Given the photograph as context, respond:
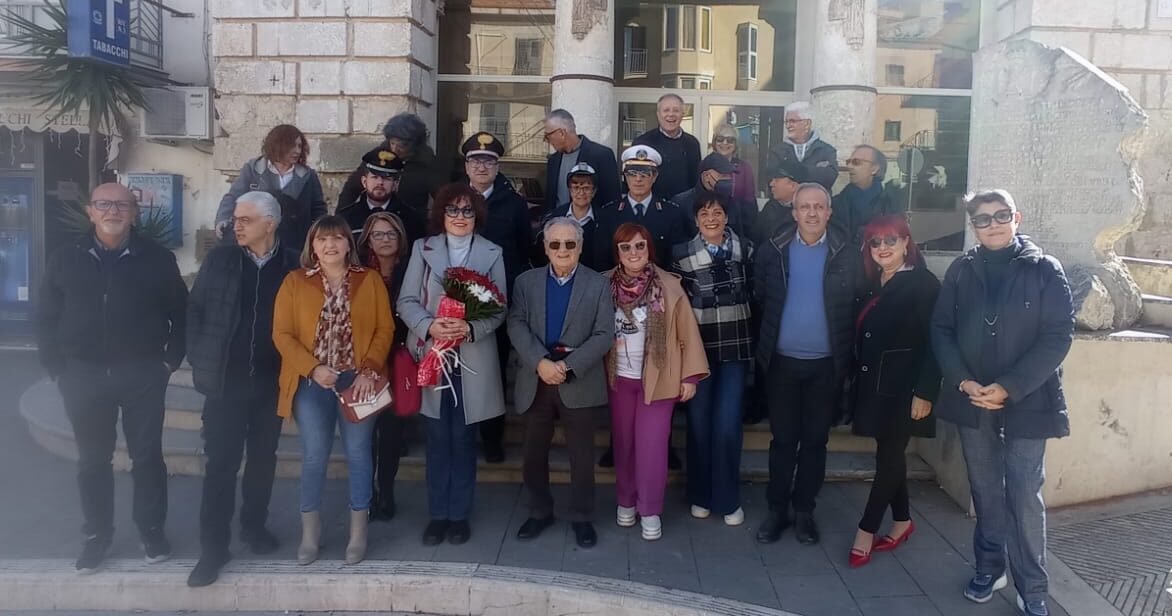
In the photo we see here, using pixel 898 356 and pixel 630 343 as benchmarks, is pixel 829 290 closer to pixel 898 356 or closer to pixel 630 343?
pixel 898 356

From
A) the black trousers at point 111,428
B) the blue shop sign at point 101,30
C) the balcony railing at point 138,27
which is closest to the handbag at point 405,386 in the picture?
the black trousers at point 111,428

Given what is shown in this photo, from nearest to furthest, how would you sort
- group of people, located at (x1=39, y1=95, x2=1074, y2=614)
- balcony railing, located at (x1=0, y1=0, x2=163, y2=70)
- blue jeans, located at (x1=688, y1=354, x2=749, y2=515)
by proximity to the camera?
group of people, located at (x1=39, y1=95, x2=1074, y2=614)
blue jeans, located at (x1=688, y1=354, x2=749, y2=515)
balcony railing, located at (x1=0, y1=0, x2=163, y2=70)

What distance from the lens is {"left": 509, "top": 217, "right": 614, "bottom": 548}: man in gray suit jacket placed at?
4816mm

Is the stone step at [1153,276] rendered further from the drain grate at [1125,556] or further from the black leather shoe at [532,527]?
the black leather shoe at [532,527]

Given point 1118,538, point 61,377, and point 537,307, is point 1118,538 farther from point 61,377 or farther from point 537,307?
point 61,377

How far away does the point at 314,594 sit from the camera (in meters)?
4.48

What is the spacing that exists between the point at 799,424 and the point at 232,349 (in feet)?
10.9

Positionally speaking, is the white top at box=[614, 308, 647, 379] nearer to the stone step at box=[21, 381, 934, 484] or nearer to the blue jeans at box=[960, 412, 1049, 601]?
the stone step at box=[21, 381, 934, 484]

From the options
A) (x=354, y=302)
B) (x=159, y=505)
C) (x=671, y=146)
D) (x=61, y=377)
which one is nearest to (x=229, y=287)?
(x=354, y=302)

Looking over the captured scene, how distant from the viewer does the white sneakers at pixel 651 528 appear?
508 cm

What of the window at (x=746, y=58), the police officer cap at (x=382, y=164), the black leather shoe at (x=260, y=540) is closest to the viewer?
the black leather shoe at (x=260, y=540)

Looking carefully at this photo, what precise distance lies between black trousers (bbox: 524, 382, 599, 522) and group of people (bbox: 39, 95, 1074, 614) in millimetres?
16

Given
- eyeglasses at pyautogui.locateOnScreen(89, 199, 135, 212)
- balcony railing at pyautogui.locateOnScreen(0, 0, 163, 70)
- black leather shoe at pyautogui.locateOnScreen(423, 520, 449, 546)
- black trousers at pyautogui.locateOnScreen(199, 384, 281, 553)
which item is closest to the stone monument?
black leather shoe at pyautogui.locateOnScreen(423, 520, 449, 546)

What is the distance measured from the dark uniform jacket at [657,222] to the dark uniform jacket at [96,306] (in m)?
2.74
